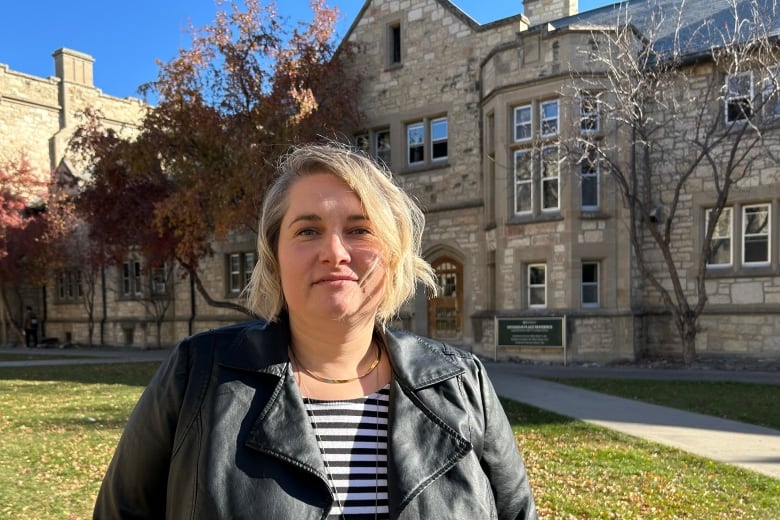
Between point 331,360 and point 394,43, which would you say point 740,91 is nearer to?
point 394,43

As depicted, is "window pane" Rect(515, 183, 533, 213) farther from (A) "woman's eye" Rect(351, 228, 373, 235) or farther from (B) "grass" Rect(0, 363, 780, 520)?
(A) "woman's eye" Rect(351, 228, 373, 235)

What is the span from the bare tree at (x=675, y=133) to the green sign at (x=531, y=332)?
2377 millimetres

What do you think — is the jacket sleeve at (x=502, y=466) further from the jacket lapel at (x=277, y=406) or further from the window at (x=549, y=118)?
the window at (x=549, y=118)

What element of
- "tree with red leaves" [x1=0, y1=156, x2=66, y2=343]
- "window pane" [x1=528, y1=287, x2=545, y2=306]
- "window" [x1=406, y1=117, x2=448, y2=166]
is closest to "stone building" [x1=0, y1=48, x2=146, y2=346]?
"tree with red leaves" [x1=0, y1=156, x2=66, y2=343]

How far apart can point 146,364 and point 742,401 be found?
13843 millimetres

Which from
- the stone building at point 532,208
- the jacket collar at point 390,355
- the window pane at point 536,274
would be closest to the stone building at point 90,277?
the stone building at point 532,208

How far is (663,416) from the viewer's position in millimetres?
7508

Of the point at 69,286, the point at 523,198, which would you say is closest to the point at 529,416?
the point at 523,198

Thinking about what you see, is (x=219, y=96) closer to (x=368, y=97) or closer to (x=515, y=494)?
(x=368, y=97)

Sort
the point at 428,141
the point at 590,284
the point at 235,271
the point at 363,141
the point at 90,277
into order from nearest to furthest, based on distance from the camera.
Answer: the point at 590,284
the point at 428,141
the point at 363,141
the point at 235,271
the point at 90,277

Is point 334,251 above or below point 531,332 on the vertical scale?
above

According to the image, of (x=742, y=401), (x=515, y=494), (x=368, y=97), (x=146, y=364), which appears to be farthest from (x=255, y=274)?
(x=368, y=97)

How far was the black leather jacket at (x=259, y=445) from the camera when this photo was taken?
1294 millimetres

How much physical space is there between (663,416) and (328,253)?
7329 millimetres
